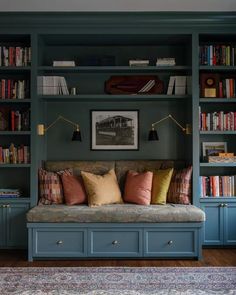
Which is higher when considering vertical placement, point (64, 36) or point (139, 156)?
point (64, 36)

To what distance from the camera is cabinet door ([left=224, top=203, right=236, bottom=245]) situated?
15.5 ft

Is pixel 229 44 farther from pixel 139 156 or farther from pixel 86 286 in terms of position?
pixel 86 286

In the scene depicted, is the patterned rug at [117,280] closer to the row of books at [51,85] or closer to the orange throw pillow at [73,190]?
the orange throw pillow at [73,190]

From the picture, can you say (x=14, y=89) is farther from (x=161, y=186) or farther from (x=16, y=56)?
(x=161, y=186)

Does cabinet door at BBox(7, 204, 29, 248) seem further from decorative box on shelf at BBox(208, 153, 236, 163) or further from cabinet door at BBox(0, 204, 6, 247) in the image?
decorative box on shelf at BBox(208, 153, 236, 163)

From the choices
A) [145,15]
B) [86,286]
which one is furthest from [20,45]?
[86,286]

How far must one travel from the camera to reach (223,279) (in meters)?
3.68

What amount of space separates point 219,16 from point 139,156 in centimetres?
194

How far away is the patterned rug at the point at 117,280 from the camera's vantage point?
11.1 ft

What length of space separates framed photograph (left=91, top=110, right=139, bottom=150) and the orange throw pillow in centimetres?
61

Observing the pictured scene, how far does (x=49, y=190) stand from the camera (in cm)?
464

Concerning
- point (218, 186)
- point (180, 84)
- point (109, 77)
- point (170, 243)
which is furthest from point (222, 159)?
point (109, 77)

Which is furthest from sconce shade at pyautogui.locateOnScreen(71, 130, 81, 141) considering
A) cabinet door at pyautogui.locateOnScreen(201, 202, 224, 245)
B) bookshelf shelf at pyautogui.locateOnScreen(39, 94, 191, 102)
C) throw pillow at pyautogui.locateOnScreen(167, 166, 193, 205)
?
cabinet door at pyautogui.locateOnScreen(201, 202, 224, 245)

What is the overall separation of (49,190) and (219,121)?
2197 millimetres
